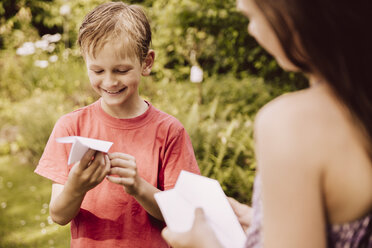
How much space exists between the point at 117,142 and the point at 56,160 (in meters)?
0.26

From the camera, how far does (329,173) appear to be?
85 cm

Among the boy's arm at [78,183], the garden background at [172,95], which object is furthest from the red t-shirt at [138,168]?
the garden background at [172,95]

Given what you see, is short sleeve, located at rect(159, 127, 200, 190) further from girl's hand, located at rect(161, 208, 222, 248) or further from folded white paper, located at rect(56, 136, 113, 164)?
girl's hand, located at rect(161, 208, 222, 248)

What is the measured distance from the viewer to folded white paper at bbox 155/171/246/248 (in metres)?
1.18

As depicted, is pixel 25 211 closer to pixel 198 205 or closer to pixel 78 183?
pixel 78 183

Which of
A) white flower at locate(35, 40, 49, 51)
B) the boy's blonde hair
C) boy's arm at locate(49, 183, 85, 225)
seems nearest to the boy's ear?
the boy's blonde hair

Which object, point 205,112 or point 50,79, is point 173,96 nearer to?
point 205,112

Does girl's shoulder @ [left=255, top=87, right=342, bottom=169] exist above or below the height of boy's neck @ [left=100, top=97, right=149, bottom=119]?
above

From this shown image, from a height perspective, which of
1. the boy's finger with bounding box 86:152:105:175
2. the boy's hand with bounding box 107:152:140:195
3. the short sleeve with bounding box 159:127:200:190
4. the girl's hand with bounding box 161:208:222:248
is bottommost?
the short sleeve with bounding box 159:127:200:190

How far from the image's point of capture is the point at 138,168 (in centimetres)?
173

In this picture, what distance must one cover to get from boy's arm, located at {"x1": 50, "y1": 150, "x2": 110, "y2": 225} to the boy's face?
0.34 m

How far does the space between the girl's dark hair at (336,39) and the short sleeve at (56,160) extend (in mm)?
1116

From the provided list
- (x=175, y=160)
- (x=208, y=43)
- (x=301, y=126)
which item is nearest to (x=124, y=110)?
(x=175, y=160)

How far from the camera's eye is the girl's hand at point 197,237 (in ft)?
3.62
